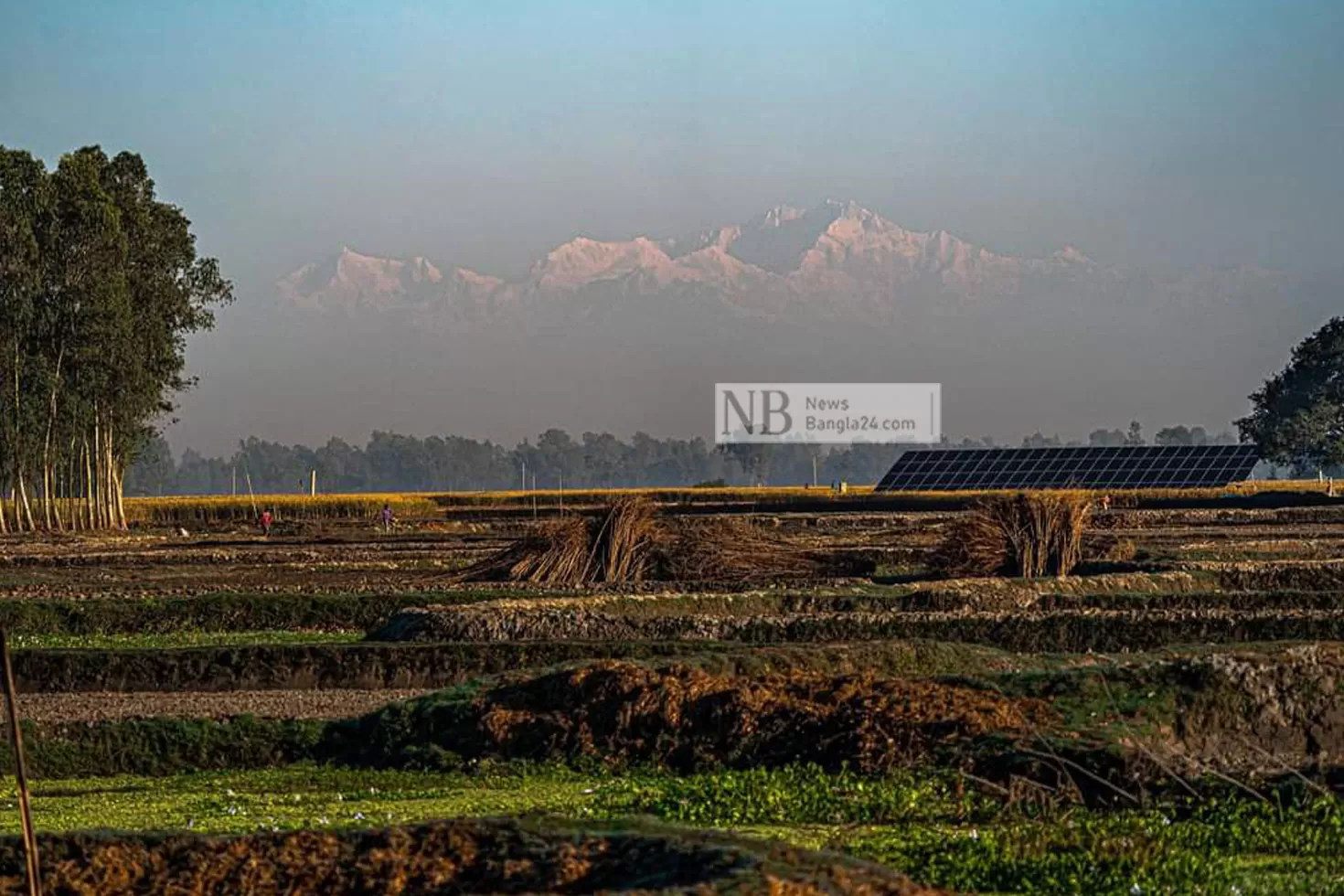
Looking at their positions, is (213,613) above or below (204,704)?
above

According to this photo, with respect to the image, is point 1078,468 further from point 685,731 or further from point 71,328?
point 685,731

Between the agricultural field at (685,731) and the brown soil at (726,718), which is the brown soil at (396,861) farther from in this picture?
the brown soil at (726,718)

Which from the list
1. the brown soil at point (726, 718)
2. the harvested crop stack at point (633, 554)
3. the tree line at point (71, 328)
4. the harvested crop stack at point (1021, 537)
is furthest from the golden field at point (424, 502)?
the brown soil at point (726, 718)

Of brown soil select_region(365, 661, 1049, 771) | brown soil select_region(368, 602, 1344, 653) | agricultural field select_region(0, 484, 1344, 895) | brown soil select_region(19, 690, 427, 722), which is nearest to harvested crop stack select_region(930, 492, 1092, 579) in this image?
agricultural field select_region(0, 484, 1344, 895)

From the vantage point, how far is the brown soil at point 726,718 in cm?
1352

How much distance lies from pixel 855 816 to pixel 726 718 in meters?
3.18

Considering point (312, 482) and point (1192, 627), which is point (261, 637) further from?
point (312, 482)

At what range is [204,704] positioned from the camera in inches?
769

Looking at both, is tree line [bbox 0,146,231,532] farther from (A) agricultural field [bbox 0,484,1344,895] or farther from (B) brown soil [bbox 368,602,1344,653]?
(B) brown soil [bbox 368,602,1344,653]

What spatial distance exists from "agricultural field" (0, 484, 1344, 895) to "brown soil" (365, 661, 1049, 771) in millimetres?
29

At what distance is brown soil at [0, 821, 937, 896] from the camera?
7633 mm

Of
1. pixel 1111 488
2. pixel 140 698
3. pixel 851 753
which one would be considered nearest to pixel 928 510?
pixel 1111 488

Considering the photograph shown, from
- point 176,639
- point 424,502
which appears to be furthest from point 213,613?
point 424,502

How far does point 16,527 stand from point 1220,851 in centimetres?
6860
